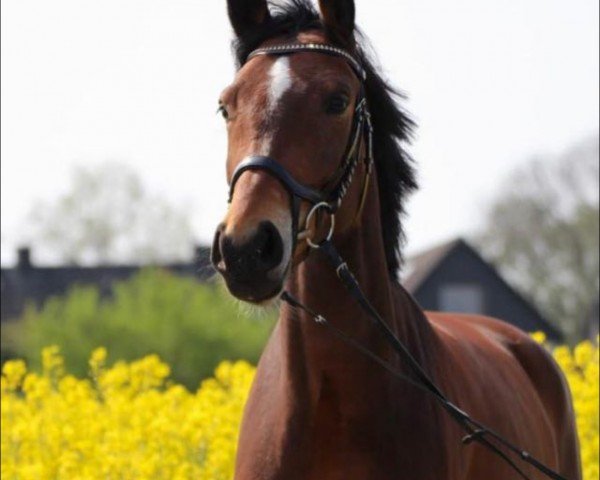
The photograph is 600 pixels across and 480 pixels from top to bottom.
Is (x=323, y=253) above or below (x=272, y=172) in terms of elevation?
below

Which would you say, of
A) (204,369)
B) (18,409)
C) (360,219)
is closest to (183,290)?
(204,369)

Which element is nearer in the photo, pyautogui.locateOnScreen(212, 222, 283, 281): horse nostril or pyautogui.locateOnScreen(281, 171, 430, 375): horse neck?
pyautogui.locateOnScreen(212, 222, 283, 281): horse nostril

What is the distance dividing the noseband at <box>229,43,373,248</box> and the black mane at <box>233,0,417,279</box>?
0.16 metres

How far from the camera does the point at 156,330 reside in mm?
24250

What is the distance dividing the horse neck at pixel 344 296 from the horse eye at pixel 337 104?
1.28 feet

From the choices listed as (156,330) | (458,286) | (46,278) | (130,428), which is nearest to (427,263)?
(458,286)

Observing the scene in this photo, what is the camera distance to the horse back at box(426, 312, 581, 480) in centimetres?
491

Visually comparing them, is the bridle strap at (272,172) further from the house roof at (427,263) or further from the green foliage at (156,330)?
the house roof at (427,263)

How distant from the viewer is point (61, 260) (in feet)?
177

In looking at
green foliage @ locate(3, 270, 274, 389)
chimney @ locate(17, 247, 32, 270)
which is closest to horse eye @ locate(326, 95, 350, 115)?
green foliage @ locate(3, 270, 274, 389)

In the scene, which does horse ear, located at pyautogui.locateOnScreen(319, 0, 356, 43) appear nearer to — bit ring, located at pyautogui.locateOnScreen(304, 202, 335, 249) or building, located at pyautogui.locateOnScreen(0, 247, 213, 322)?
bit ring, located at pyautogui.locateOnScreen(304, 202, 335, 249)

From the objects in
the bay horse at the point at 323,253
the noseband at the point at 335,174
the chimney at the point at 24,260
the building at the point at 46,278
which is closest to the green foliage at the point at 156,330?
the building at the point at 46,278

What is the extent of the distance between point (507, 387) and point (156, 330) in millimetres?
18936

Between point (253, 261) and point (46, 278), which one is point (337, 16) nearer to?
point (253, 261)
